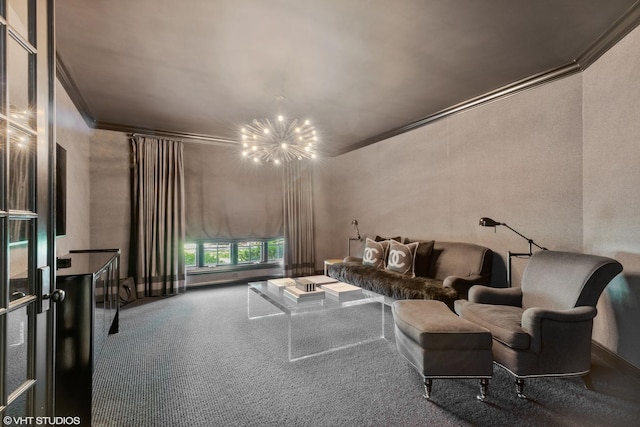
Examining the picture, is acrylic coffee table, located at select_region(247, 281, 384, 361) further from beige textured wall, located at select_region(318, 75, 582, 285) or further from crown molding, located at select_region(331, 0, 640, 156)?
crown molding, located at select_region(331, 0, 640, 156)

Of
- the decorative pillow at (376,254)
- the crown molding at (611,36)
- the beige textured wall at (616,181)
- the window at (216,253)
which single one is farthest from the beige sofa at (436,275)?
the window at (216,253)

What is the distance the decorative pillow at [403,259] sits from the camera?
3828mm

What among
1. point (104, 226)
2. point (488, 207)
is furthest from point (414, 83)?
point (104, 226)

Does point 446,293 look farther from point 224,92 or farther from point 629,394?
point 224,92

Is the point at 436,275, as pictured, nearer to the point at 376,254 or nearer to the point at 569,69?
the point at 376,254

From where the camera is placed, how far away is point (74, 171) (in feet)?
11.1

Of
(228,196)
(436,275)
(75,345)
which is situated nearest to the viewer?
(75,345)

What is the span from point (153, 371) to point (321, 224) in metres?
4.26

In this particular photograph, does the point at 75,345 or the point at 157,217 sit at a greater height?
the point at 157,217

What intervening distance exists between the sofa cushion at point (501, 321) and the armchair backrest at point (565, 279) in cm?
22

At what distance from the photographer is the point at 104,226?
427 centimetres

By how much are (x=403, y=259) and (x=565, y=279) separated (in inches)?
70.9

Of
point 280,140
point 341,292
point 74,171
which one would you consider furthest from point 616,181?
point 74,171

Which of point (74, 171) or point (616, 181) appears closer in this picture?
point (616, 181)
